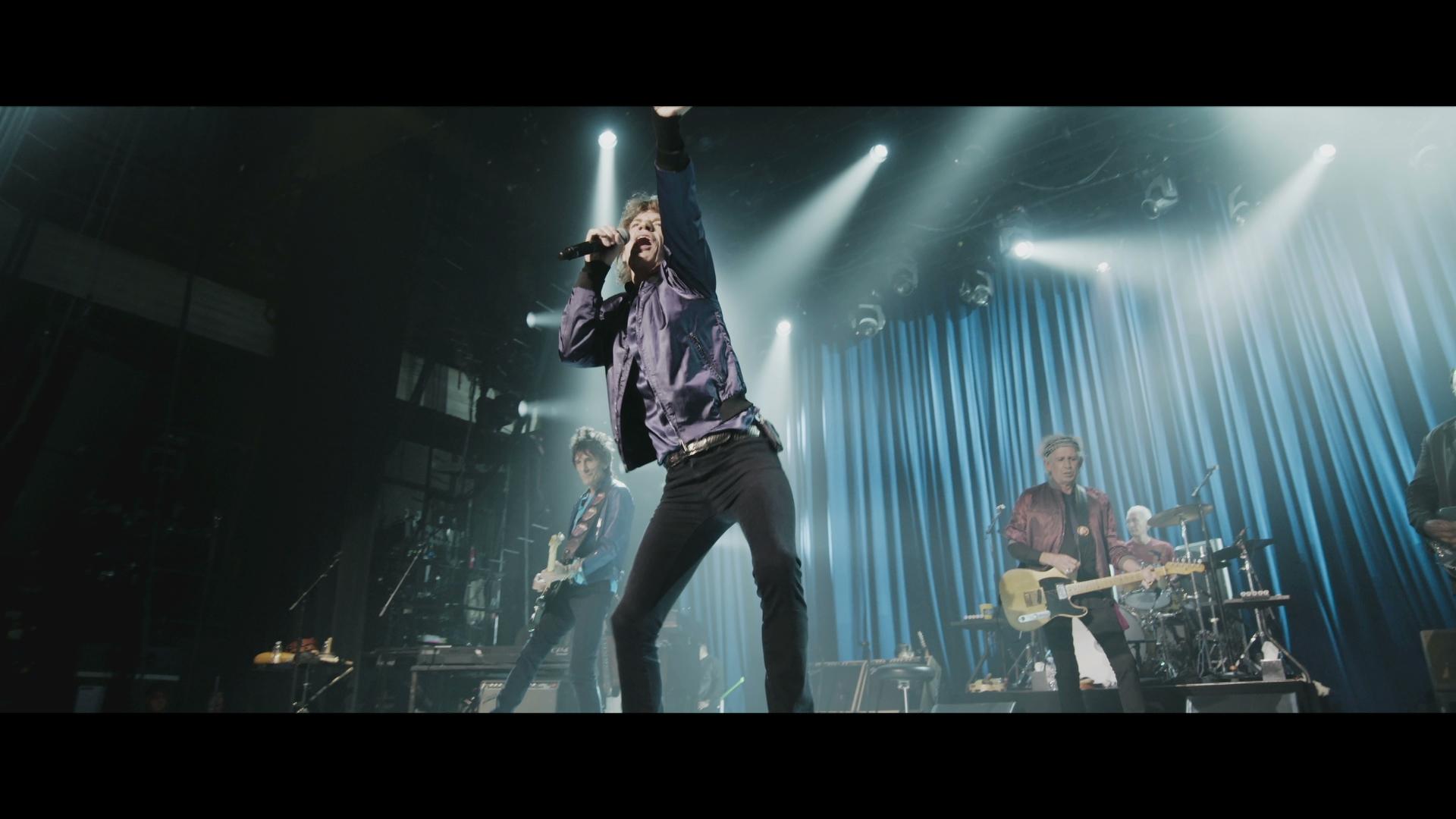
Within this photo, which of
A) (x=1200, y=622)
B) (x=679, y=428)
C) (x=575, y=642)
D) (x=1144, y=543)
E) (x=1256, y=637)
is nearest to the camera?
(x=679, y=428)

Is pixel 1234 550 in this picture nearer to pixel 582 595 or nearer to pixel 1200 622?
pixel 1200 622

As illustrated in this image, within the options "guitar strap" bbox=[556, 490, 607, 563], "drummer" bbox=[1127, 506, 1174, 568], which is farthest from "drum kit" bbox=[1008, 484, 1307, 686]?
"guitar strap" bbox=[556, 490, 607, 563]

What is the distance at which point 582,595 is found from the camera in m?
4.50

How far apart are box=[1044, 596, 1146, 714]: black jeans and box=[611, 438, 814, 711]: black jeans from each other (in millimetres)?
3146

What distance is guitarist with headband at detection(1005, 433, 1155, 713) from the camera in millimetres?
4495

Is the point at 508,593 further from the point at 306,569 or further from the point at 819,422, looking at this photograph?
the point at 819,422

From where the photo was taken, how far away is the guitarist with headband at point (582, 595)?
4.44m

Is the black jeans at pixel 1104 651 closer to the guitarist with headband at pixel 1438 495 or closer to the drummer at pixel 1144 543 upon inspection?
the drummer at pixel 1144 543

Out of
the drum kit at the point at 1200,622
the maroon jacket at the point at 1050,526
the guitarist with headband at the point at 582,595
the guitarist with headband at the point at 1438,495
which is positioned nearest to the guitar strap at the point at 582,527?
the guitarist with headband at the point at 582,595

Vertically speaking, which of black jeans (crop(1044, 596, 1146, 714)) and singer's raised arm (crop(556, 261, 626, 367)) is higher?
singer's raised arm (crop(556, 261, 626, 367))

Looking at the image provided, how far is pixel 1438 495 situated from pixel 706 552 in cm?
494

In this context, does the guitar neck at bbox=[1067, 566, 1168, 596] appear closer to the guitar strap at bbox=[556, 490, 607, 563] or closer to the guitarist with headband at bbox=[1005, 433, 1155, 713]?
the guitarist with headband at bbox=[1005, 433, 1155, 713]

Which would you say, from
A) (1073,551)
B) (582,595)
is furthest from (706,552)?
(1073,551)
